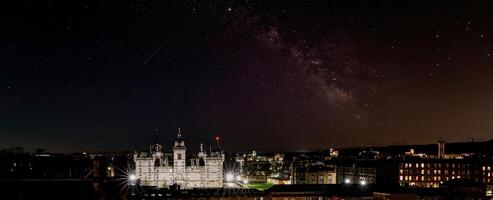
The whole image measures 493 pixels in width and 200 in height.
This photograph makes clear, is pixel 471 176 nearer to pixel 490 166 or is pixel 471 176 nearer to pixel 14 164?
pixel 490 166

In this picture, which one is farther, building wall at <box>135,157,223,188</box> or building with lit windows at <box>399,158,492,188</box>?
building wall at <box>135,157,223,188</box>

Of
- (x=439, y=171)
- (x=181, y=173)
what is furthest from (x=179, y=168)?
(x=439, y=171)

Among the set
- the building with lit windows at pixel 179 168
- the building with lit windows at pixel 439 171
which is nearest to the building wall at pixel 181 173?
the building with lit windows at pixel 179 168

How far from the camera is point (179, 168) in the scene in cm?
9381

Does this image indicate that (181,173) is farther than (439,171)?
No

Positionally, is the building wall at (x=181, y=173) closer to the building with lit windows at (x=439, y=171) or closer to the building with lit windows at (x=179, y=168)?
the building with lit windows at (x=179, y=168)

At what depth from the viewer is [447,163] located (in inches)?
3698

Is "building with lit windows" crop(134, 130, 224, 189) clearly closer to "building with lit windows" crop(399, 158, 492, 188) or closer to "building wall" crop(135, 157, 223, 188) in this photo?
"building wall" crop(135, 157, 223, 188)

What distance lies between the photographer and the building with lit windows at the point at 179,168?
9344cm

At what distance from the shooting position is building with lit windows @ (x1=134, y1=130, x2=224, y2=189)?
307ft

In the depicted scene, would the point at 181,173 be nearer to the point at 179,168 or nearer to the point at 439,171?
the point at 179,168

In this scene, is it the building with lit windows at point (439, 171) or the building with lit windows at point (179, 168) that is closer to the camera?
the building with lit windows at point (439, 171)

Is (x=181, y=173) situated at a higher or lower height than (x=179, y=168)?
lower

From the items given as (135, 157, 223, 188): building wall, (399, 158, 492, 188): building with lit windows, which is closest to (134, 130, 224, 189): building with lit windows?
(135, 157, 223, 188): building wall
